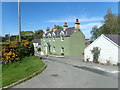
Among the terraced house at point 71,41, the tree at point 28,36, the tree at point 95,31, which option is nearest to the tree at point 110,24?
the tree at point 95,31

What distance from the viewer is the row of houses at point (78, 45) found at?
18.4m

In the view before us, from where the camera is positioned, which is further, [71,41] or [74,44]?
[74,44]

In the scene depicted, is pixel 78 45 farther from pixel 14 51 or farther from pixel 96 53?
pixel 14 51

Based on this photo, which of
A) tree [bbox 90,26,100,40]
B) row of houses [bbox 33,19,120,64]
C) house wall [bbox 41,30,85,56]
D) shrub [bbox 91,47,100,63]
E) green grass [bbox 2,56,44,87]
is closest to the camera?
green grass [bbox 2,56,44,87]

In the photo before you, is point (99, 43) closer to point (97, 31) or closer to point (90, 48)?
point (90, 48)

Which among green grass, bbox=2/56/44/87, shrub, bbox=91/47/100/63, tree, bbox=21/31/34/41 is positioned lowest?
green grass, bbox=2/56/44/87

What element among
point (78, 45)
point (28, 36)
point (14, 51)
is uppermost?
point (28, 36)

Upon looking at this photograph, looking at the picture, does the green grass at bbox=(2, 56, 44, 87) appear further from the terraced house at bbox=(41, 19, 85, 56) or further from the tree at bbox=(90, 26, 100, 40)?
the tree at bbox=(90, 26, 100, 40)

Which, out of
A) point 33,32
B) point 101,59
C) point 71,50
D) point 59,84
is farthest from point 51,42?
point 33,32

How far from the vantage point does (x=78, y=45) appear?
1353 inches

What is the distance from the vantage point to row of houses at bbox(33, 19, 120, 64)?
18.4 m

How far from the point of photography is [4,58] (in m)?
16.0

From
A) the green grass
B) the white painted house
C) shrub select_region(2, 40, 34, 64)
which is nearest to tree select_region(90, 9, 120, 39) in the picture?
the white painted house

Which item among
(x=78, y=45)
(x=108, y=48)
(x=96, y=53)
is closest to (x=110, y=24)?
(x=78, y=45)
